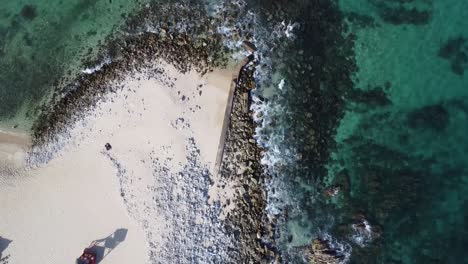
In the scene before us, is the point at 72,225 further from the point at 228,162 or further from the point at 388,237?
the point at 388,237

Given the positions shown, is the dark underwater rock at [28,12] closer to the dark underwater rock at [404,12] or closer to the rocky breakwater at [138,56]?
the rocky breakwater at [138,56]

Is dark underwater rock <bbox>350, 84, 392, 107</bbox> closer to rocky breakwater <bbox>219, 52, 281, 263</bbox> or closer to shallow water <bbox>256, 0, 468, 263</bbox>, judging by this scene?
shallow water <bbox>256, 0, 468, 263</bbox>

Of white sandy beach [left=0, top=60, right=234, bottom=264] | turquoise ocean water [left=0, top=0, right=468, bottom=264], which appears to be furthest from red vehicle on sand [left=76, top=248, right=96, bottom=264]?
turquoise ocean water [left=0, top=0, right=468, bottom=264]

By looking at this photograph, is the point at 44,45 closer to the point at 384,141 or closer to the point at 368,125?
the point at 368,125

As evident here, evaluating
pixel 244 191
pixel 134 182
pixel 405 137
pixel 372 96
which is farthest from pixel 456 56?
pixel 134 182

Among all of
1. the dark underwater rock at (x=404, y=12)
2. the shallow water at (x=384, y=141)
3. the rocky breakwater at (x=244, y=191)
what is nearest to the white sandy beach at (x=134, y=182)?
the rocky breakwater at (x=244, y=191)

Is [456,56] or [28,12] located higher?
[456,56]

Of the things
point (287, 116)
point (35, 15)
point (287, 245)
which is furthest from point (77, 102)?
point (287, 245)
